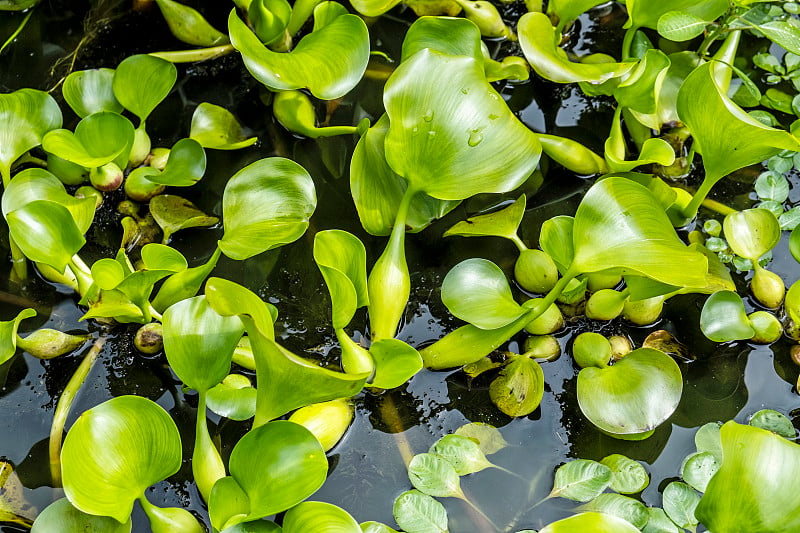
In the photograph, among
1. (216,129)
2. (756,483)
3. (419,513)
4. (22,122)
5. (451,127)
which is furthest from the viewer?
(216,129)

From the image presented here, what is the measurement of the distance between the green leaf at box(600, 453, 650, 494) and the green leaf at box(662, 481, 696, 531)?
1.3 inches

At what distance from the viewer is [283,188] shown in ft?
3.47

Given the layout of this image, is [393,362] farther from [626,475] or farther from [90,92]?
[90,92]

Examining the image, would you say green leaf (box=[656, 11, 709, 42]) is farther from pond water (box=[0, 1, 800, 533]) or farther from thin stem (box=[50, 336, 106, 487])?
thin stem (box=[50, 336, 106, 487])

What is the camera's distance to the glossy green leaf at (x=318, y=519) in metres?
0.84

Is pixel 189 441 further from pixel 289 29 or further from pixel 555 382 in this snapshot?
pixel 289 29

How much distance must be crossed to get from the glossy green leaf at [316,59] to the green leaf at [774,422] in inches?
29.1

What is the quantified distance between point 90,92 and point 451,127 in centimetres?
61

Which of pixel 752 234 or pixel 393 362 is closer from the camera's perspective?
pixel 393 362

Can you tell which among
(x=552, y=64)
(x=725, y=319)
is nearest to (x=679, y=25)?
(x=552, y=64)

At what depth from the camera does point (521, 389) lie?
1.02 metres

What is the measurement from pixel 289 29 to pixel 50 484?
32.9 inches

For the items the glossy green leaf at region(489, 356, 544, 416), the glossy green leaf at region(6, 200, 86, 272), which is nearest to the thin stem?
the glossy green leaf at region(6, 200, 86, 272)

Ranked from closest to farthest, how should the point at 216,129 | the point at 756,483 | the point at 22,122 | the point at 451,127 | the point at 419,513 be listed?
the point at 756,483 < the point at 419,513 < the point at 451,127 < the point at 22,122 < the point at 216,129
